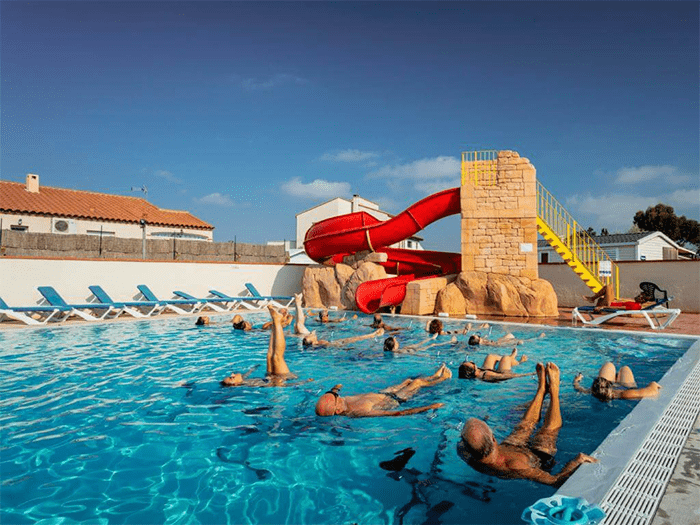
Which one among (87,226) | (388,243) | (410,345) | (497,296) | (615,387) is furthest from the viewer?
(87,226)

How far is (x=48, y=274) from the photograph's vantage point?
1493 centimetres

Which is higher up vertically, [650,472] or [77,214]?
[77,214]

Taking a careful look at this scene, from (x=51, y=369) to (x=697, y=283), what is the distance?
18974 millimetres

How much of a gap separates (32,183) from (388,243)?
2319cm

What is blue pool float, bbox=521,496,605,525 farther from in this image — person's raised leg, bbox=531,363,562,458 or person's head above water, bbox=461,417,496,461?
person's raised leg, bbox=531,363,562,458

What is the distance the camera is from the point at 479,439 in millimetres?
3291

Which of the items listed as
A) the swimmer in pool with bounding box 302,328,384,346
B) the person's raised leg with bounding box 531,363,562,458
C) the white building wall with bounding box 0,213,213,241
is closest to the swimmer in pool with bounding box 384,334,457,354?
the swimmer in pool with bounding box 302,328,384,346

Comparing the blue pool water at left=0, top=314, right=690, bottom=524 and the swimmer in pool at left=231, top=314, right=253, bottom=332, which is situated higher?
the swimmer in pool at left=231, top=314, right=253, bottom=332

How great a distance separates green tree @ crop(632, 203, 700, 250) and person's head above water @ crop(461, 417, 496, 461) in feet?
167

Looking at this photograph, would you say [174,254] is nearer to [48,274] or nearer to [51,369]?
[48,274]

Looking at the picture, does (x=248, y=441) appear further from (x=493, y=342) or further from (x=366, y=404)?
(x=493, y=342)

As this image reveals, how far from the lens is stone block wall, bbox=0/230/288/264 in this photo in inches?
725

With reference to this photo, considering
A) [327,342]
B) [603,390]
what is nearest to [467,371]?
[603,390]

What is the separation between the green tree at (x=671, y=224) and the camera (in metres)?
43.0
